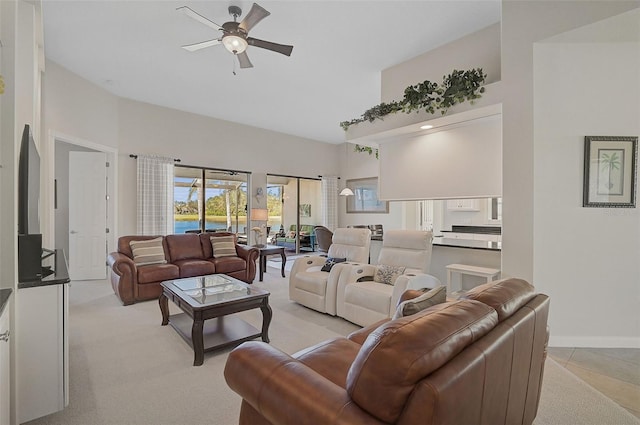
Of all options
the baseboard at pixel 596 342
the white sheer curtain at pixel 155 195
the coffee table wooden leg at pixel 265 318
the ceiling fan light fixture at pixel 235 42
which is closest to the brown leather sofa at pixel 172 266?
the white sheer curtain at pixel 155 195

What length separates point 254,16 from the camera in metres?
2.81

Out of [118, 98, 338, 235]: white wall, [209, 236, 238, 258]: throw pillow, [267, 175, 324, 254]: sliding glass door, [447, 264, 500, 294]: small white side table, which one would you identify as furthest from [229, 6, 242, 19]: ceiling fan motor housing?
[267, 175, 324, 254]: sliding glass door

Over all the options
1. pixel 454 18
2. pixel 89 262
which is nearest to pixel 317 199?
pixel 89 262

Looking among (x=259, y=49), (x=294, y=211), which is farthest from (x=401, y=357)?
(x=294, y=211)

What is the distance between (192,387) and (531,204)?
10.6 feet

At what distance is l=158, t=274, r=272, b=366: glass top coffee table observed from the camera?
8.39 ft

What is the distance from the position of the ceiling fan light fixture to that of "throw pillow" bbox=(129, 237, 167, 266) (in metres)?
3.00

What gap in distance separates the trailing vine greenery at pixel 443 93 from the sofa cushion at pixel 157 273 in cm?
368

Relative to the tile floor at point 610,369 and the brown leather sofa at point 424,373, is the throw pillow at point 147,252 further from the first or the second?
the tile floor at point 610,369

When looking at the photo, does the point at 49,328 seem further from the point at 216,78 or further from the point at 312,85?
the point at 312,85

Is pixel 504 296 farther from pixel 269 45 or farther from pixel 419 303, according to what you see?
pixel 269 45

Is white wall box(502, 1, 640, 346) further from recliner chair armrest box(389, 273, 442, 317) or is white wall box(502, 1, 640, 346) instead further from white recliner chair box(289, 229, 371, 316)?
white recliner chair box(289, 229, 371, 316)

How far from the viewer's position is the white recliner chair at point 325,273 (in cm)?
362

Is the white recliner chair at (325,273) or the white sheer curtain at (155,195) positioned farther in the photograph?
the white sheer curtain at (155,195)
